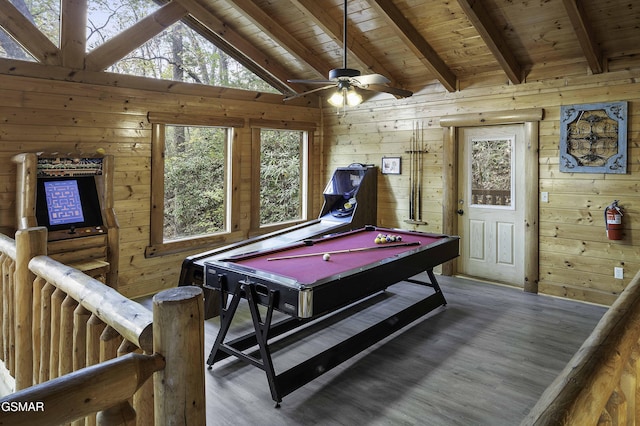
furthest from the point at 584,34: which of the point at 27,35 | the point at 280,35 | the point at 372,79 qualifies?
the point at 27,35

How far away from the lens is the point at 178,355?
1190 millimetres

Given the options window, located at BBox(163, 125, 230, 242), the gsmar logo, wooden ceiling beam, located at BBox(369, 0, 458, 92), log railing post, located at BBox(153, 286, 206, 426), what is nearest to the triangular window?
window, located at BBox(163, 125, 230, 242)

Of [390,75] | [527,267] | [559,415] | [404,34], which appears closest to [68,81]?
[404,34]

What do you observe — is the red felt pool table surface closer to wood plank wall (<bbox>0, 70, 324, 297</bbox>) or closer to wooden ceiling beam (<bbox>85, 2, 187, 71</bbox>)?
wood plank wall (<bbox>0, 70, 324, 297</bbox>)

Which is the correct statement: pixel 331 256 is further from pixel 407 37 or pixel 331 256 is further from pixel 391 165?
pixel 391 165

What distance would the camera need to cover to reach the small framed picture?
639cm

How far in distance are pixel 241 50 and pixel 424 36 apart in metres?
2.52

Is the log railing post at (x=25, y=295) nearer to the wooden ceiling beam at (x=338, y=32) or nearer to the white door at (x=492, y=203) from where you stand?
the wooden ceiling beam at (x=338, y=32)

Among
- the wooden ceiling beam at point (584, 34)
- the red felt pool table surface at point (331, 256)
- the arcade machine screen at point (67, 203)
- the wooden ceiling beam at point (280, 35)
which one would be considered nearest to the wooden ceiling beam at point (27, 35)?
the arcade machine screen at point (67, 203)

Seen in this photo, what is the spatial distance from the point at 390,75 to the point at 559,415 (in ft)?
19.4

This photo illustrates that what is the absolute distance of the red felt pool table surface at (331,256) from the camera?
10.0 ft

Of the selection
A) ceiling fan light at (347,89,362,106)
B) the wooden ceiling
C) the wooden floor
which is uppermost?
the wooden ceiling

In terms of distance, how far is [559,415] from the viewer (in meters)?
0.84

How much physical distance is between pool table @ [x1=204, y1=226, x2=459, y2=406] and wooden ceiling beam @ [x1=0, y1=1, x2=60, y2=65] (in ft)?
9.55
